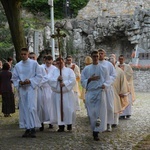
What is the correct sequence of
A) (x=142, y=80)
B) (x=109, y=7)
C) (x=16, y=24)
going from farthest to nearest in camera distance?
(x=109, y=7)
(x=142, y=80)
(x=16, y=24)

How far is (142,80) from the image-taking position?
25.5 m

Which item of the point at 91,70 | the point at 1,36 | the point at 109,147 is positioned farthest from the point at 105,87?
the point at 1,36

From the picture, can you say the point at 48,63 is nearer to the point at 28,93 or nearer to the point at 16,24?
the point at 28,93

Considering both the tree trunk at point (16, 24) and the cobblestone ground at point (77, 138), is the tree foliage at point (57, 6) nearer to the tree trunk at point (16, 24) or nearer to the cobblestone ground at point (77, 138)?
the tree trunk at point (16, 24)

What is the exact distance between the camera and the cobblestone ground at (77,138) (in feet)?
23.4

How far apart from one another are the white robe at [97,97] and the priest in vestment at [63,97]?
37.4 inches

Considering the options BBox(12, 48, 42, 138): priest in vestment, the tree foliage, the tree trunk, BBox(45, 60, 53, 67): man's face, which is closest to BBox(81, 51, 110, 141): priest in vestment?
BBox(12, 48, 42, 138): priest in vestment

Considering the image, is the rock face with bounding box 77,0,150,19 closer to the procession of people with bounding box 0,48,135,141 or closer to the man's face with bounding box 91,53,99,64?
the procession of people with bounding box 0,48,135,141

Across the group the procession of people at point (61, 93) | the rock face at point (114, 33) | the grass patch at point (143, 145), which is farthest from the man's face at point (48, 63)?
the rock face at point (114, 33)

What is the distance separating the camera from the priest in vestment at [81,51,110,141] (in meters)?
7.93

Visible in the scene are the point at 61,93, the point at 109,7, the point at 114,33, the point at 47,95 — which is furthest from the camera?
the point at 109,7

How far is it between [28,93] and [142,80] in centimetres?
1823

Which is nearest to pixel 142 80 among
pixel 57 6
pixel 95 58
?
pixel 57 6

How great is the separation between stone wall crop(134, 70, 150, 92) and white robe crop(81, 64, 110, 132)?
17.5 metres
